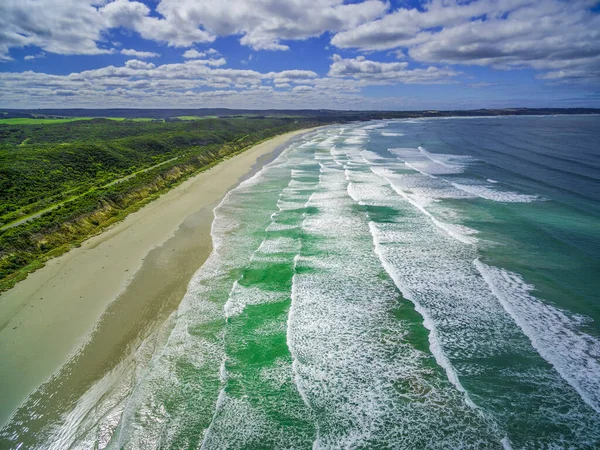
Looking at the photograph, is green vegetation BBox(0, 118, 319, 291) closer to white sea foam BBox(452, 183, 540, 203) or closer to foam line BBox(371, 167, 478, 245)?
foam line BBox(371, 167, 478, 245)

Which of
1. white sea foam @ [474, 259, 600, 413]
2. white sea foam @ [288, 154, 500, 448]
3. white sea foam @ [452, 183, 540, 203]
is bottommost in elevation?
white sea foam @ [452, 183, 540, 203]

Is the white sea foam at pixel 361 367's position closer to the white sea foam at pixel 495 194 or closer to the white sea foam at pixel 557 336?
the white sea foam at pixel 557 336

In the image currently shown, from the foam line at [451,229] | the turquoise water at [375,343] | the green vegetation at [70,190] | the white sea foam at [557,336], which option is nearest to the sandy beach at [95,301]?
the turquoise water at [375,343]

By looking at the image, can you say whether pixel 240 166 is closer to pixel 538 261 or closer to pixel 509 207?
pixel 509 207

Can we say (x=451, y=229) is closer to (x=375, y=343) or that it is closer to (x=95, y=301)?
(x=375, y=343)

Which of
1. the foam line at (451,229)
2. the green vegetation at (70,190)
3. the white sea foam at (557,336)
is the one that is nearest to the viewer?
the white sea foam at (557,336)

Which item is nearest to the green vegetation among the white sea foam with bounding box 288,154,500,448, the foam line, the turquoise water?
the turquoise water

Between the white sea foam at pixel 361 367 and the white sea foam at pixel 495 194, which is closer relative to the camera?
the white sea foam at pixel 361 367
